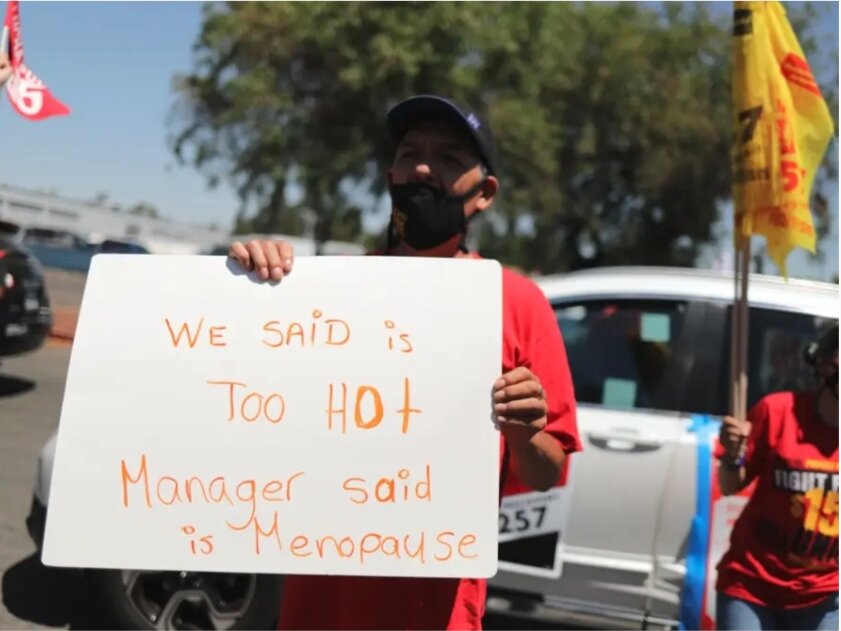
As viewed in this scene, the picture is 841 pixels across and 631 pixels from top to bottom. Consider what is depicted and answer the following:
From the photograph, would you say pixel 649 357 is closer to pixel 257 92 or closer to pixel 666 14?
pixel 257 92

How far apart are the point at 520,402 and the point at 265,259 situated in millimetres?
525

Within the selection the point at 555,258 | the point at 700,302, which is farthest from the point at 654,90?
the point at 700,302

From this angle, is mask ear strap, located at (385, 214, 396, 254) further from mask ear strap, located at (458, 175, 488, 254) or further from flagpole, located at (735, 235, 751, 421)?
flagpole, located at (735, 235, 751, 421)

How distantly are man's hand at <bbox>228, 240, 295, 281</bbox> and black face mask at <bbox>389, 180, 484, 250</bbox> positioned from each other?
282 millimetres

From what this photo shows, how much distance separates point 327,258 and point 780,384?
2.65m

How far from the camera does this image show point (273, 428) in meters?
1.72

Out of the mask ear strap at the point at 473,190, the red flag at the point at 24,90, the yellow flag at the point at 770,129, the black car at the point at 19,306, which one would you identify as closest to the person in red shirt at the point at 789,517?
the yellow flag at the point at 770,129

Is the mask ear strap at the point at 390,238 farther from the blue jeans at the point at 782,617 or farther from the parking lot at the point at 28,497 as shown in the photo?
the blue jeans at the point at 782,617

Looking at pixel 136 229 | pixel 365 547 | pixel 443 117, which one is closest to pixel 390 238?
pixel 443 117

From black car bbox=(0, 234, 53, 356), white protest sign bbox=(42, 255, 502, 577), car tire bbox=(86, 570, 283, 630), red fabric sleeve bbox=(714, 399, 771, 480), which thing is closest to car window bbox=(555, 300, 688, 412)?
red fabric sleeve bbox=(714, 399, 771, 480)

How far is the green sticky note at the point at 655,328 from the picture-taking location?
4.06 meters

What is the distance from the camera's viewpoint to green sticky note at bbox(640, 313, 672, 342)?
4059 mm

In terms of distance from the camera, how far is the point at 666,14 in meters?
24.9

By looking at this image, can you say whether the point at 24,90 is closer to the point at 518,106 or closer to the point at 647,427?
the point at 647,427
